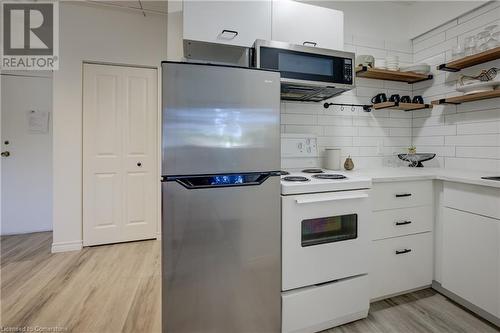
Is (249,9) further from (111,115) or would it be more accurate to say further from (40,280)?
(40,280)

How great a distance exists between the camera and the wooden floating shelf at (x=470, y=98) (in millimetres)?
1774

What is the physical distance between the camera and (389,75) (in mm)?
2248

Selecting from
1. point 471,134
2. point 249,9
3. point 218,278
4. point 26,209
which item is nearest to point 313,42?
point 249,9

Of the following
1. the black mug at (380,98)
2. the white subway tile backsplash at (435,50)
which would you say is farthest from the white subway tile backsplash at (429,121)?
the white subway tile backsplash at (435,50)

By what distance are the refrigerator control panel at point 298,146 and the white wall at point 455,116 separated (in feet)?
3.95

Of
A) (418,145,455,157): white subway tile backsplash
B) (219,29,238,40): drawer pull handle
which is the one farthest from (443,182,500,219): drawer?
(219,29,238,40): drawer pull handle

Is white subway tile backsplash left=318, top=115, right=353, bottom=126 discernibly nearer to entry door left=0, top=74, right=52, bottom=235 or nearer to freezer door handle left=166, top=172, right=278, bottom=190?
freezer door handle left=166, top=172, right=278, bottom=190

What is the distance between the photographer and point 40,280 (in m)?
2.03

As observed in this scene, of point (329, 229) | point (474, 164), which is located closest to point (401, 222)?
point (329, 229)

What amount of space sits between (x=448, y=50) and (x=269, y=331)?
107 inches

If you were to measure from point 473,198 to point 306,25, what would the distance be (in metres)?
1.62

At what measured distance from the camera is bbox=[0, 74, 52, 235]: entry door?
3018 mm

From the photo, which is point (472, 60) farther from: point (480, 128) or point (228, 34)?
point (228, 34)
